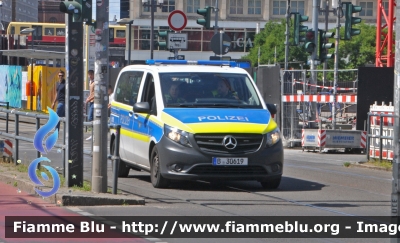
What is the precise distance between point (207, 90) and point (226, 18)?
79.4 meters

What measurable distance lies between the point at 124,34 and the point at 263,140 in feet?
244

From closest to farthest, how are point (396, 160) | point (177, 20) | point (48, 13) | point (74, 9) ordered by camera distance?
point (396, 160) → point (74, 9) → point (177, 20) → point (48, 13)

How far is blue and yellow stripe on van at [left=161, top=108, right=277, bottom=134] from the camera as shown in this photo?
1220 centimetres

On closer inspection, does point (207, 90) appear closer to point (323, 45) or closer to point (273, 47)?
point (323, 45)

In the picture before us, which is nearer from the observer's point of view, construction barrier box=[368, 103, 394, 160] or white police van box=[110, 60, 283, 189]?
white police van box=[110, 60, 283, 189]

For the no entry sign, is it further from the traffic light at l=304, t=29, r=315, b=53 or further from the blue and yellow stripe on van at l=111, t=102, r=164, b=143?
the blue and yellow stripe on van at l=111, t=102, r=164, b=143

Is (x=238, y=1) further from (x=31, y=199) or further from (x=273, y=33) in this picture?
(x=31, y=199)

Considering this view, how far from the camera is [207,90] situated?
1330 centimetres

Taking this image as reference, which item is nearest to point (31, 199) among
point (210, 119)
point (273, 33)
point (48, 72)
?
point (210, 119)

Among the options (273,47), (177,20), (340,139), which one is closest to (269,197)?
(340,139)

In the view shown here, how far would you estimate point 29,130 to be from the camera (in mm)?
15461

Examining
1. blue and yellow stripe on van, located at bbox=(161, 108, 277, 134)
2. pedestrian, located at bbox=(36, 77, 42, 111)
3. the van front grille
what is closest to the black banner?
blue and yellow stripe on van, located at bbox=(161, 108, 277, 134)

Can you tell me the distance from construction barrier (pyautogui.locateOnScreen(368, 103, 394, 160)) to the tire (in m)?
5.44

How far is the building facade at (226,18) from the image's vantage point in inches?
3602
